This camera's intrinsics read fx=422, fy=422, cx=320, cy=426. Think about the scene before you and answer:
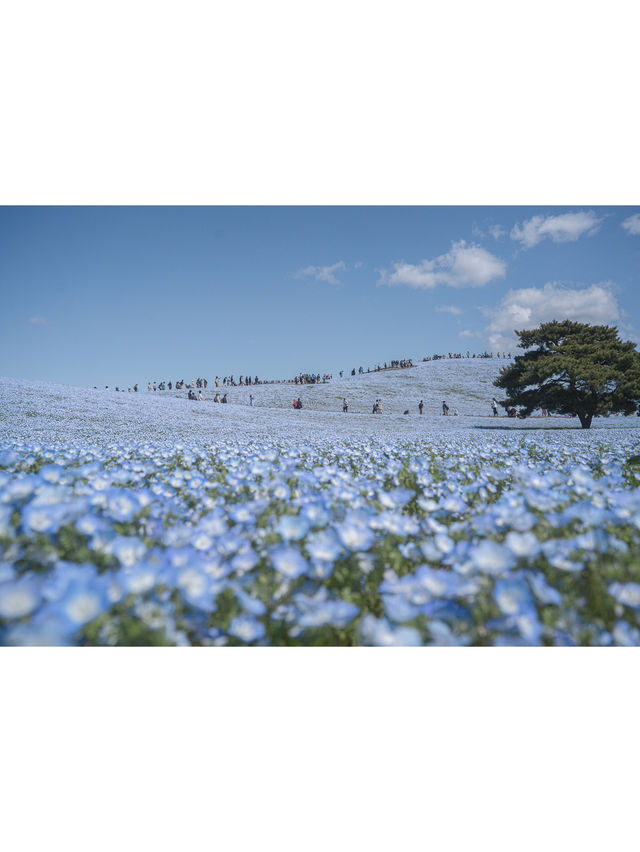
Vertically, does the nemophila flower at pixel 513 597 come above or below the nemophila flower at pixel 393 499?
below

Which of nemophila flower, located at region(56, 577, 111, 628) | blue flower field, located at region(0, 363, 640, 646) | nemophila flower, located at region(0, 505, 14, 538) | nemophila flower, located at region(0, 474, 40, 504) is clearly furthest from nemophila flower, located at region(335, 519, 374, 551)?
nemophila flower, located at region(0, 474, 40, 504)

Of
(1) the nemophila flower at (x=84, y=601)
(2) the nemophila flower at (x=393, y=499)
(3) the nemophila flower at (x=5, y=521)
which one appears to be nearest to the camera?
(1) the nemophila flower at (x=84, y=601)

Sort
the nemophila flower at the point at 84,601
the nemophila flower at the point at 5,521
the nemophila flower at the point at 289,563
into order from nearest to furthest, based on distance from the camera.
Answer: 1. the nemophila flower at the point at 84,601
2. the nemophila flower at the point at 289,563
3. the nemophila flower at the point at 5,521

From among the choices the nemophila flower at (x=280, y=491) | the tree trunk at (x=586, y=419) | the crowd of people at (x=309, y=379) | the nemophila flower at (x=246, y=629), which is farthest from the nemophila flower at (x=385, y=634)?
the crowd of people at (x=309, y=379)

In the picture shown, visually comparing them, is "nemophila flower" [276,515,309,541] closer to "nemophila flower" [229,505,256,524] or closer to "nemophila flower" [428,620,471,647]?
"nemophila flower" [229,505,256,524]

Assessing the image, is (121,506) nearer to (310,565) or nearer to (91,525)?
(91,525)

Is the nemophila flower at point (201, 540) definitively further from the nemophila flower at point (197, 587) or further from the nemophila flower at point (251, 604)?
the nemophila flower at point (251, 604)

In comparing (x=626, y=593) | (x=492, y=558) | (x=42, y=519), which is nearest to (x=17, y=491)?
(x=42, y=519)
